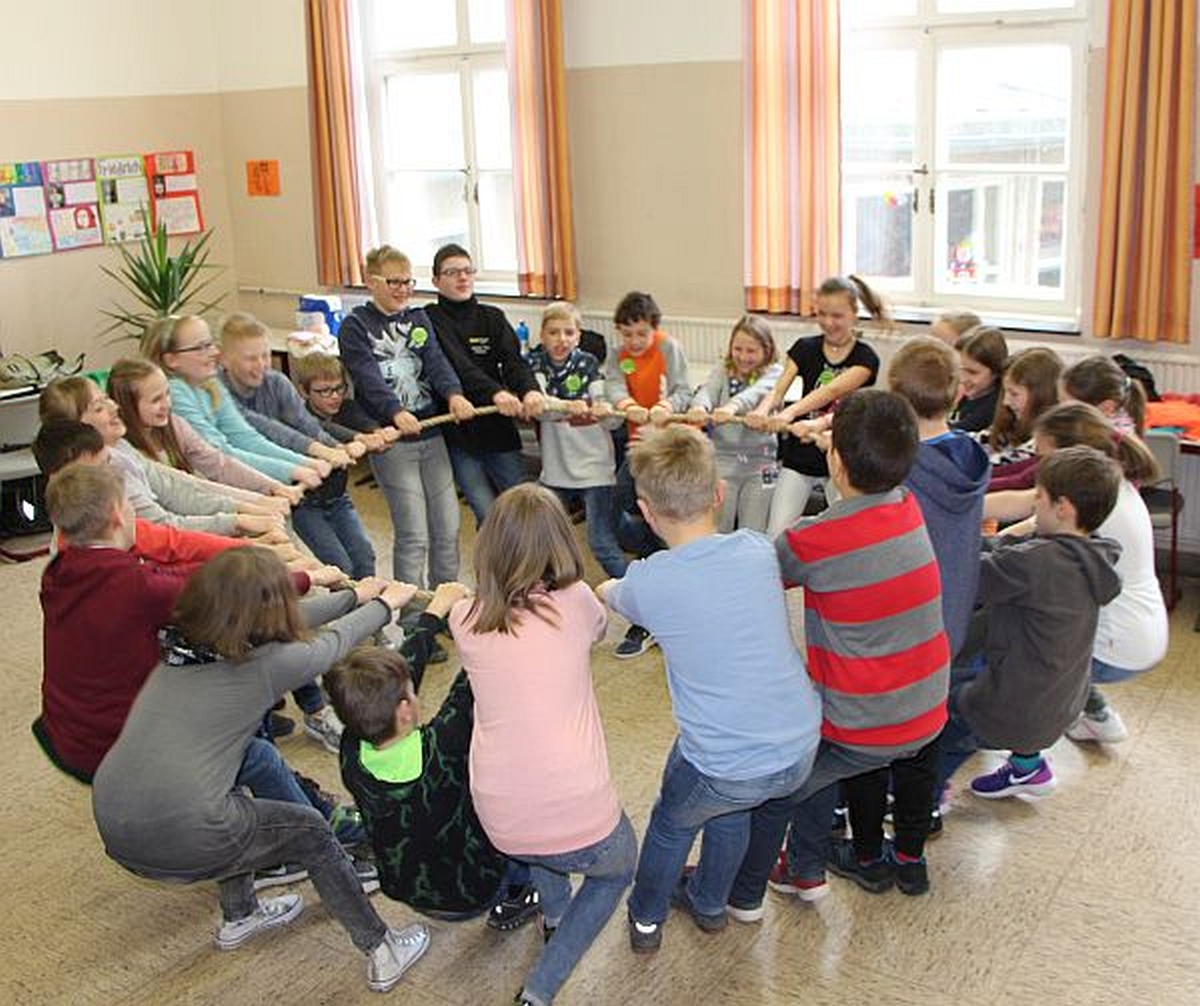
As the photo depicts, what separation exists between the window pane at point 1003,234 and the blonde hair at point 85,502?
501cm

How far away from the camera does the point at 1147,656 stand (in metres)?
4.00

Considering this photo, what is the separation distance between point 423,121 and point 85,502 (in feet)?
20.7

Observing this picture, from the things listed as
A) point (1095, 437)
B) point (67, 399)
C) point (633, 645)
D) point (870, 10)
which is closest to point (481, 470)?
point (633, 645)

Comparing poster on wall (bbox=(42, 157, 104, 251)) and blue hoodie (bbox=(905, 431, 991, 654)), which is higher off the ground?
poster on wall (bbox=(42, 157, 104, 251))

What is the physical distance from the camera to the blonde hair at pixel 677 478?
3119 millimetres

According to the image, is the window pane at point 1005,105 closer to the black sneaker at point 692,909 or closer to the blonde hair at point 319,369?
the blonde hair at point 319,369

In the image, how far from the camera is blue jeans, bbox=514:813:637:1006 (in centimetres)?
314

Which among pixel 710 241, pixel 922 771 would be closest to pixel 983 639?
pixel 922 771

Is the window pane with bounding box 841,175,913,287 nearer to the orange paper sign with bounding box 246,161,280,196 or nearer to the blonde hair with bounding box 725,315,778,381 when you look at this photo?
the blonde hair with bounding box 725,315,778,381

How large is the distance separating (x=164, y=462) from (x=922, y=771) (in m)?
2.85

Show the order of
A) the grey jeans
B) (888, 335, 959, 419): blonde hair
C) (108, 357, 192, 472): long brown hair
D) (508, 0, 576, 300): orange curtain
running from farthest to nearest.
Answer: (508, 0, 576, 300): orange curtain, (108, 357, 192, 472): long brown hair, (888, 335, 959, 419): blonde hair, the grey jeans

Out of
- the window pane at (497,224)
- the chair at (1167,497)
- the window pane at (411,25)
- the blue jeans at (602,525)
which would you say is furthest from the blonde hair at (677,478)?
the window pane at (411,25)

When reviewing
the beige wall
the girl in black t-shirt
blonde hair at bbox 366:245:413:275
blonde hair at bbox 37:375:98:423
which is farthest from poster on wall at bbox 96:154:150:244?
the girl in black t-shirt

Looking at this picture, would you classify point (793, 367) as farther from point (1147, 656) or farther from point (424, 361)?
point (1147, 656)
